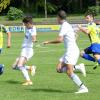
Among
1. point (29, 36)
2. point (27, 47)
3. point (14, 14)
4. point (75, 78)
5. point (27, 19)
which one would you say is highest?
point (27, 19)

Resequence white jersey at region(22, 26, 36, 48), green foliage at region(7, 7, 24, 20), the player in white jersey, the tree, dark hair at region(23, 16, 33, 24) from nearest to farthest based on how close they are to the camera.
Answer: dark hair at region(23, 16, 33, 24), the player in white jersey, white jersey at region(22, 26, 36, 48), green foliage at region(7, 7, 24, 20), the tree

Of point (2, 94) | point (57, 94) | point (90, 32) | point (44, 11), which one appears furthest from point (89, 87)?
point (44, 11)

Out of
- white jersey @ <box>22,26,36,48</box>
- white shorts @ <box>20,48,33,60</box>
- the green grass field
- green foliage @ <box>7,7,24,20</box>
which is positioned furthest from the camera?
green foliage @ <box>7,7,24,20</box>

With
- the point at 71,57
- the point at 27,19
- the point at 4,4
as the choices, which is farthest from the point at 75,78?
the point at 4,4

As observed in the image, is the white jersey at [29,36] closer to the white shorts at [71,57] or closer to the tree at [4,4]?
the white shorts at [71,57]

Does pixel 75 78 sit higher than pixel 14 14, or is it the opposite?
pixel 75 78

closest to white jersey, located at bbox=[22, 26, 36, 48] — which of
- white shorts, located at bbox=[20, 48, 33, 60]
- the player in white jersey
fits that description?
the player in white jersey

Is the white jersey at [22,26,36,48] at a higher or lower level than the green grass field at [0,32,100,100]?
higher

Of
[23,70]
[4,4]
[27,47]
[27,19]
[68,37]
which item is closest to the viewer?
[68,37]

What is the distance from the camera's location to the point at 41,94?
1127 centimetres

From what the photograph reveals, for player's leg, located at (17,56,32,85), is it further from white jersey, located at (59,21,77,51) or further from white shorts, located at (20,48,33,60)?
white jersey, located at (59,21,77,51)

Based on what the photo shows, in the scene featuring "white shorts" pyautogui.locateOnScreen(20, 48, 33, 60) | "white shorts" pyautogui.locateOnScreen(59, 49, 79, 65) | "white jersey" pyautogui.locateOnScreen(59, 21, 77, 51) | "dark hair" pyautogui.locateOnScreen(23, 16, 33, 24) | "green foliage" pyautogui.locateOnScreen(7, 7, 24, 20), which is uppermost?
"dark hair" pyautogui.locateOnScreen(23, 16, 33, 24)

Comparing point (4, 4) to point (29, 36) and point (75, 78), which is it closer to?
point (29, 36)

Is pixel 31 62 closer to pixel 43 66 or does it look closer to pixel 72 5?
pixel 43 66
